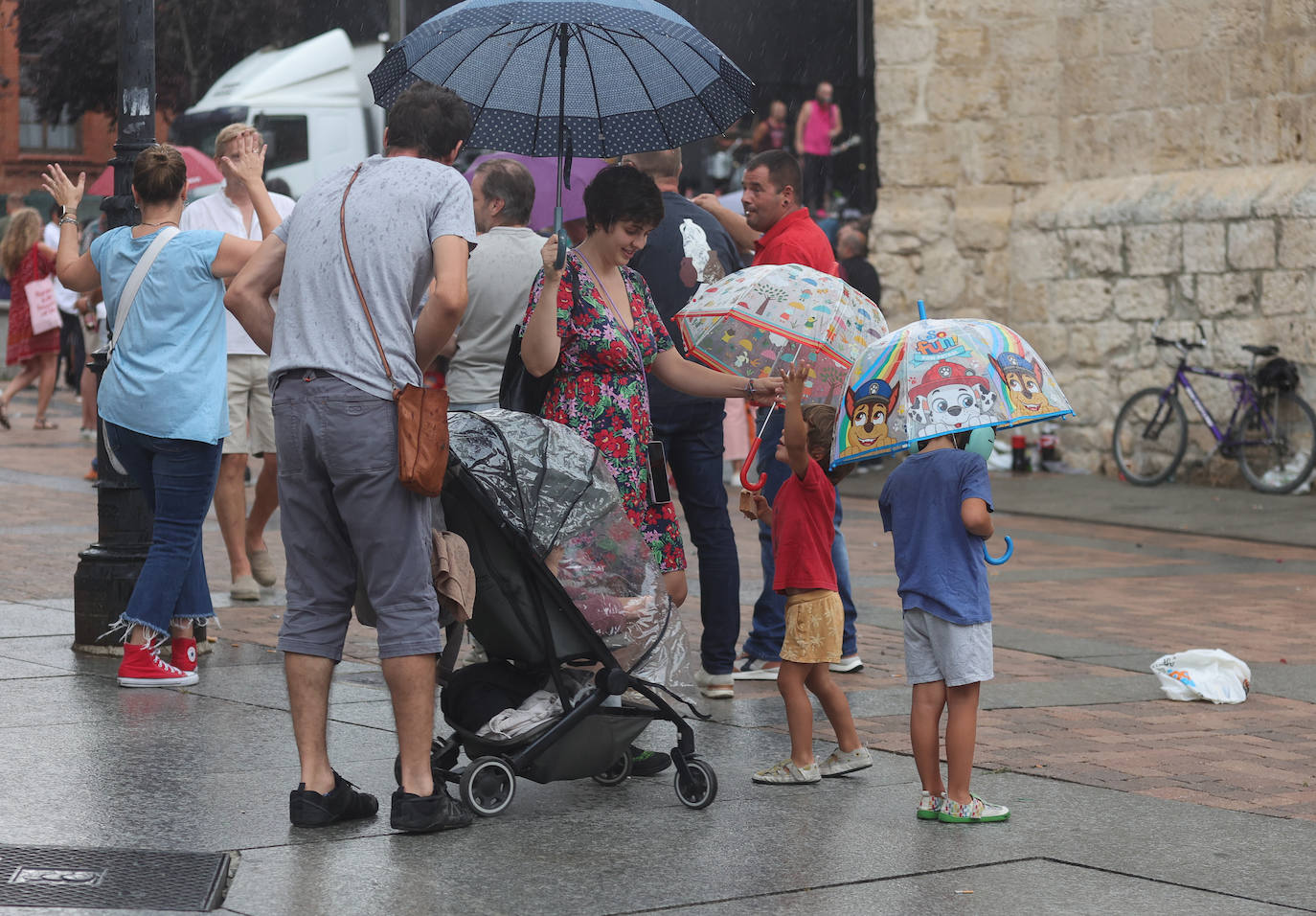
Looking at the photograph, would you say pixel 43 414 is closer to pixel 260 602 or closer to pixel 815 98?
pixel 815 98

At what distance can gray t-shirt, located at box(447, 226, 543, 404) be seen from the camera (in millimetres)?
6625

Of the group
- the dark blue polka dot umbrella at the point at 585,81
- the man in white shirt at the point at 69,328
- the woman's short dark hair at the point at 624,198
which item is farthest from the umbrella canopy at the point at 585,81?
the man in white shirt at the point at 69,328

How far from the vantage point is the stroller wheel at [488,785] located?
4.86 metres

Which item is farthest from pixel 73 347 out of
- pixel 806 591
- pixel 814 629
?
pixel 814 629

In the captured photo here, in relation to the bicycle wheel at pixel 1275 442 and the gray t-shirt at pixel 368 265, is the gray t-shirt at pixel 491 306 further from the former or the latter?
the bicycle wheel at pixel 1275 442

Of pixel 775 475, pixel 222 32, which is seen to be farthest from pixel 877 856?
pixel 222 32

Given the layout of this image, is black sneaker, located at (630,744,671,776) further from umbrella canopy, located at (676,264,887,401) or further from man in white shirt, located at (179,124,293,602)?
man in white shirt, located at (179,124,293,602)

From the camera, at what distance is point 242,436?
862 centimetres

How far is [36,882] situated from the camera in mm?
4129

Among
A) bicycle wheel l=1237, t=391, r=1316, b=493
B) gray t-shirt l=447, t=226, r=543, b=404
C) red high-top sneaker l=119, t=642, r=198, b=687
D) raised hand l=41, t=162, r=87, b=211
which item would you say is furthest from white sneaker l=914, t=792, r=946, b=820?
bicycle wheel l=1237, t=391, r=1316, b=493

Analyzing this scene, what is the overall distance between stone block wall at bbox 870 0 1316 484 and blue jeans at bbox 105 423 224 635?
31.6 feet

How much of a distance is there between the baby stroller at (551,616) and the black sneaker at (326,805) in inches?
11.2

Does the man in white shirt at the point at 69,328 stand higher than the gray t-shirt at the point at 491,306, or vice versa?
the gray t-shirt at the point at 491,306

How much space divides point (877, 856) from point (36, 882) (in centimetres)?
198
